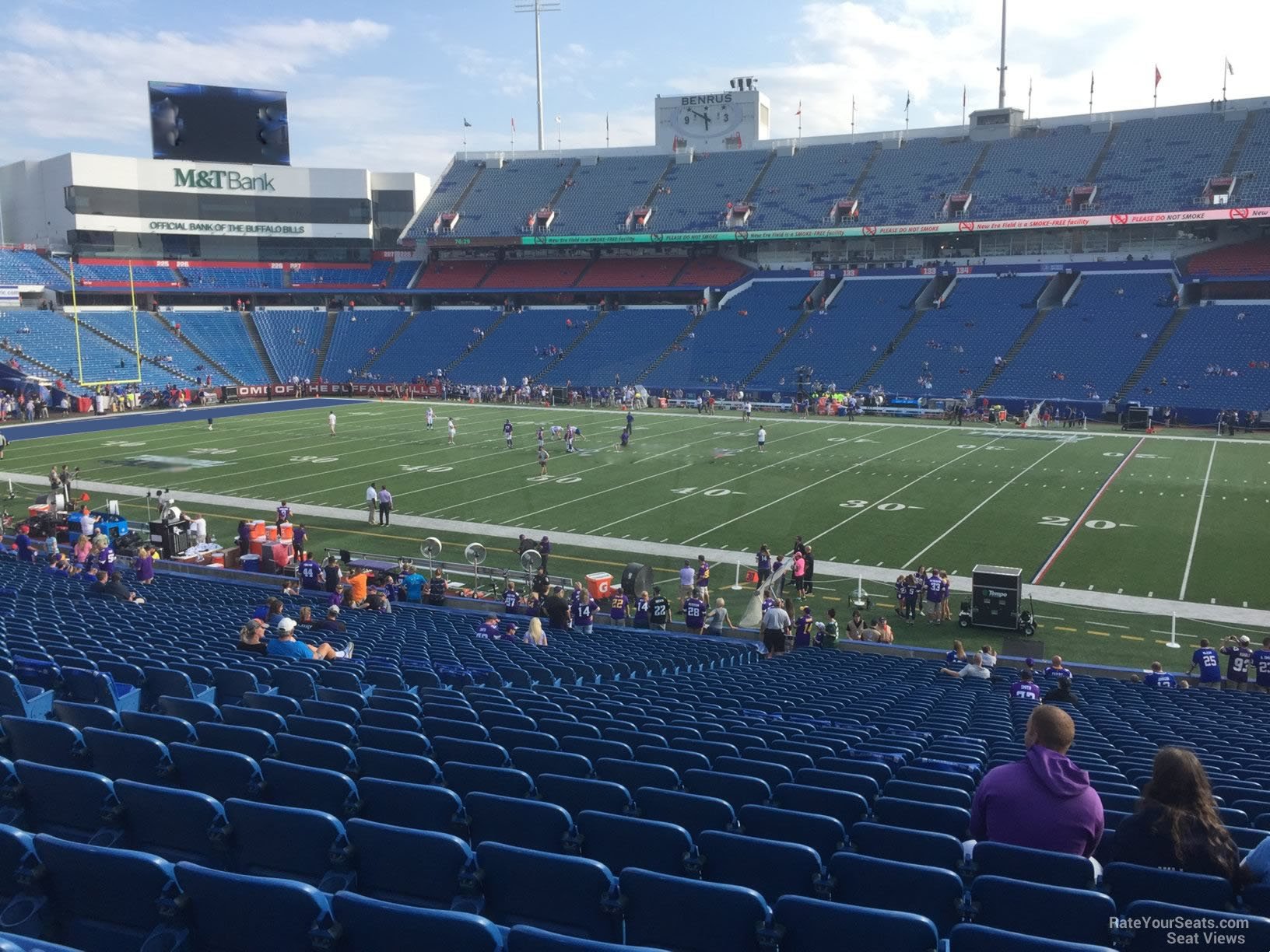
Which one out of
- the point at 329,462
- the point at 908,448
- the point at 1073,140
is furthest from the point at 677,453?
the point at 1073,140

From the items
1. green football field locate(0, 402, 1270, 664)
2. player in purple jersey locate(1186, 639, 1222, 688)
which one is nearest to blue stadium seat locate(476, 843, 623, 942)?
player in purple jersey locate(1186, 639, 1222, 688)

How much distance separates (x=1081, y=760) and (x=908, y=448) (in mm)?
33719

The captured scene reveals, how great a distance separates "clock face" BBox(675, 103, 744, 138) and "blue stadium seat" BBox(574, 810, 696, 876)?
82.7 m

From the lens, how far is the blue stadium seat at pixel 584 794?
15.8 feet

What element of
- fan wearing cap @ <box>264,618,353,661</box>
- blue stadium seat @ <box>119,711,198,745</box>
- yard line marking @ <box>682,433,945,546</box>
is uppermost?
blue stadium seat @ <box>119,711,198,745</box>

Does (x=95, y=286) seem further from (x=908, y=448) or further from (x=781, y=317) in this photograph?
(x=908, y=448)

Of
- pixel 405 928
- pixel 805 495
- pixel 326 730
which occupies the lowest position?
pixel 805 495

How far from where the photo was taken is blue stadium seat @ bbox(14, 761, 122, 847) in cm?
422

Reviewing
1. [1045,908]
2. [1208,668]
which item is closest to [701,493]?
[1208,668]

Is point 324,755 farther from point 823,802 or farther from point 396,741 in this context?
point 823,802

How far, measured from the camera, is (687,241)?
73.0 metres

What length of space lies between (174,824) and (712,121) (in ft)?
273

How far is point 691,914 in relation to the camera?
334 centimetres

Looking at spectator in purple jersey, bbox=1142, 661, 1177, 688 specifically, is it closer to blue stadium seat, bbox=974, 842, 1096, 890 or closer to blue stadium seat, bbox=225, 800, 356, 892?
blue stadium seat, bbox=974, 842, 1096, 890
